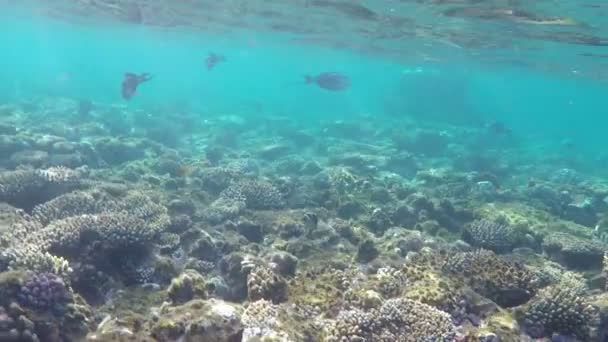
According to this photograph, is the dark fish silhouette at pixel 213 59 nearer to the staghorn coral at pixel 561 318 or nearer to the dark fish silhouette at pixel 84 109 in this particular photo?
the dark fish silhouette at pixel 84 109

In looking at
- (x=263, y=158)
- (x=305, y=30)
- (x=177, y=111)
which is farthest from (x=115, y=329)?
(x=177, y=111)

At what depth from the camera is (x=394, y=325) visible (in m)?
6.29

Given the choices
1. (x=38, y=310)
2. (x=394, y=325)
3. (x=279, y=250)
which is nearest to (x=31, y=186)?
(x=279, y=250)

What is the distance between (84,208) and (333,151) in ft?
61.3

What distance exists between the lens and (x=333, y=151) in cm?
2845

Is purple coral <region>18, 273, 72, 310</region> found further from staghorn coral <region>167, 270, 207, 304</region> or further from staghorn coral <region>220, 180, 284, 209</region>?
staghorn coral <region>220, 180, 284, 209</region>

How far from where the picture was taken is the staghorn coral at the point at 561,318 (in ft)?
21.5

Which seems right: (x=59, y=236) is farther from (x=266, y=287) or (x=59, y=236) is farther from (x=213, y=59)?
(x=213, y=59)

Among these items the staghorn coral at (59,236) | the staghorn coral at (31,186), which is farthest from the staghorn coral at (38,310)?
the staghorn coral at (31,186)

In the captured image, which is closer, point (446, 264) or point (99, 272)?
point (99, 272)

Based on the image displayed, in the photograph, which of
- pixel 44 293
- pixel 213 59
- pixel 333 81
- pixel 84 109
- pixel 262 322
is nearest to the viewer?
pixel 44 293

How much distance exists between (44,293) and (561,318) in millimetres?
7005

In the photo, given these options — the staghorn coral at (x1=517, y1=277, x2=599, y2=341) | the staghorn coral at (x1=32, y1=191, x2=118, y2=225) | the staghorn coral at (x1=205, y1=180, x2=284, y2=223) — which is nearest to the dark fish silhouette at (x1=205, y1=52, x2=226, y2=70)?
the staghorn coral at (x1=205, y1=180, x2=284, y2=223)

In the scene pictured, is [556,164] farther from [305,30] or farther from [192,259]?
[192,259]
